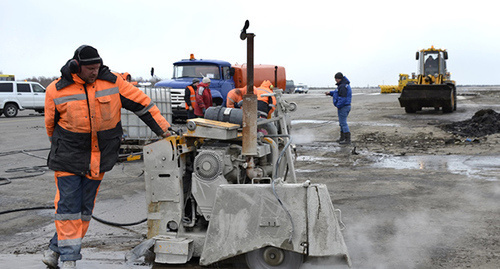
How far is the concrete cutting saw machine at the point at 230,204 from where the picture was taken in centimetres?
393

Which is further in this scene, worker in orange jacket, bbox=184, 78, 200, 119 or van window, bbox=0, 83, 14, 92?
van window, bbox=0, 83, 14, 92

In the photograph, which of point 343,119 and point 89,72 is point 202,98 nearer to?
point 343,119

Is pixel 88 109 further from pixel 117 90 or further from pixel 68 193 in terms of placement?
pixel 68 193

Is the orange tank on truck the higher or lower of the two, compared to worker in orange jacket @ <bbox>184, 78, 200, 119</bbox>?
higher

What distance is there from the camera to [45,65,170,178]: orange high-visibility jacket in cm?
405

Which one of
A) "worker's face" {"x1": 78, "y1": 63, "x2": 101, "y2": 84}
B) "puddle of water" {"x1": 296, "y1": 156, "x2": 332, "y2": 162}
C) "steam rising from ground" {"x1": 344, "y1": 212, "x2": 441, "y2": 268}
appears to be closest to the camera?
"worker's face" {"x1": 78, "y1": 63, "x2": 101, "y2": 84}

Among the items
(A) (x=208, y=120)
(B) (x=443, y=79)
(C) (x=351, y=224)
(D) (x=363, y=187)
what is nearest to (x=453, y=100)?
(B) (x=443, y=79)

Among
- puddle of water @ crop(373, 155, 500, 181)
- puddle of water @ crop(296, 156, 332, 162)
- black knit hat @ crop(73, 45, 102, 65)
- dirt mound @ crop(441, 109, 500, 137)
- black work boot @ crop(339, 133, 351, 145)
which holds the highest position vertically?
black knit hat @ crop(73, 45, 102, 65)

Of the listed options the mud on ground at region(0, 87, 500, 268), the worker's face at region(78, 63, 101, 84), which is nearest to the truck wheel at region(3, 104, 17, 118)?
the mud on ground at region(0, 87, 500, 268)

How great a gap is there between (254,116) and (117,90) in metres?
1.13

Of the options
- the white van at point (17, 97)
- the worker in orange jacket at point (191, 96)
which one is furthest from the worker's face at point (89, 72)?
the white van at point (17, 97)

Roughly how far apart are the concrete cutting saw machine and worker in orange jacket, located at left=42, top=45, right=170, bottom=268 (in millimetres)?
440

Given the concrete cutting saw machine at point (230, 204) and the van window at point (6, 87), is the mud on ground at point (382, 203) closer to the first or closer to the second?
the concrete cutting saw machine at point (230, 204)

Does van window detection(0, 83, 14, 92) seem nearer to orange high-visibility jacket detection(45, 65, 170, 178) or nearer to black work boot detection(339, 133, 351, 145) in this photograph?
black work boot detection(339, 133, 351, 145)
